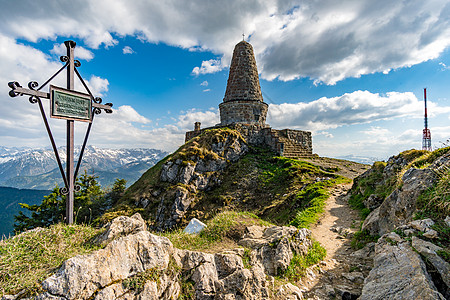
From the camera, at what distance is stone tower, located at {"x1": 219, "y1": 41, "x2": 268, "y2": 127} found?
26.2 m

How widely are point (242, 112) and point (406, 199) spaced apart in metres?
21.4

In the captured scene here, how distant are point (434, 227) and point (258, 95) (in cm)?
2444

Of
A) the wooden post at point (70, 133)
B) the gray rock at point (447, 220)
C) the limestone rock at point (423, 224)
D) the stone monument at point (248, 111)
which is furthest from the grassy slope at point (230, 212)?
the gray rock at point (447, 220)

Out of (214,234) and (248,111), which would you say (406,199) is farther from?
(248,111)

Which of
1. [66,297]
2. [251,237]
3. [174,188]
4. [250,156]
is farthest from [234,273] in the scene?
[250,156]

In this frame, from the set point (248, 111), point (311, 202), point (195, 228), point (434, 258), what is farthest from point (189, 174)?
point (434, 258)

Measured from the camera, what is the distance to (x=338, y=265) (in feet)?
20.2

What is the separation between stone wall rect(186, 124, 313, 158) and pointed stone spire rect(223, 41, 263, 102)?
13.8ft

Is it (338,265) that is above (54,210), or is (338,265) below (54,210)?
above

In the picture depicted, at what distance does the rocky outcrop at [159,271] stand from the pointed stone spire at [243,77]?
2279cm

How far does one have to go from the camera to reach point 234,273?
4.77 meters

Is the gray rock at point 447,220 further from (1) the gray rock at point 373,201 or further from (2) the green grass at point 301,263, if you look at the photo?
(1) the gray rock at point 373,201

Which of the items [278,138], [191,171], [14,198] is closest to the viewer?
[191,171]

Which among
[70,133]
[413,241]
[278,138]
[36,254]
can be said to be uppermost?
[278,138]
